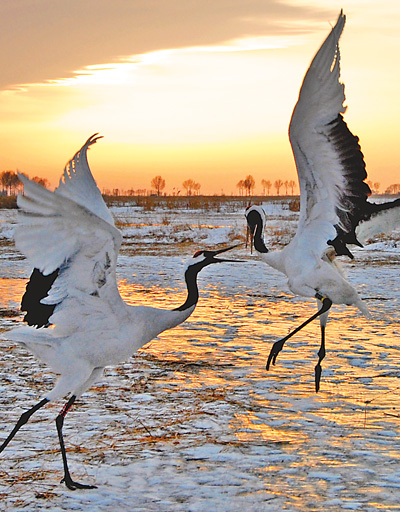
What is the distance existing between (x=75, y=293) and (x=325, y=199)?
3050 millimetres

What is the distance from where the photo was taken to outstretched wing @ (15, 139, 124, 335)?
4.07 m

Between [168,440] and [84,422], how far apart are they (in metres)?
0.77

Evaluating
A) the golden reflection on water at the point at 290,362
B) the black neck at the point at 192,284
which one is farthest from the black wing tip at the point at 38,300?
the golden reflection on water at the point at 290,362

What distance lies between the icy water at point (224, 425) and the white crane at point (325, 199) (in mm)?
573

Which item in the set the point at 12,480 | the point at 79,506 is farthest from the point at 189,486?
the point at 12,480

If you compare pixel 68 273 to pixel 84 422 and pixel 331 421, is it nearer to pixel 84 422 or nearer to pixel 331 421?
pixel 84 422

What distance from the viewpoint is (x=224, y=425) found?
5.35 m

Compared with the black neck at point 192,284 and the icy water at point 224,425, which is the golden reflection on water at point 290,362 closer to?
the icy water at point 224,425

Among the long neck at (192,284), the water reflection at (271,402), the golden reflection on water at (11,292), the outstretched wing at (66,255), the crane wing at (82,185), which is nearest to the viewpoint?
the outstretched wing at (66,255)

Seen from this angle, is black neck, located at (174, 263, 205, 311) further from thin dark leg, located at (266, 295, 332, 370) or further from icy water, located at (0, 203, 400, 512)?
thin dark leg, located at (266, 295, 332, 370)

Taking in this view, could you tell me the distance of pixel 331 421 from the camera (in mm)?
5469

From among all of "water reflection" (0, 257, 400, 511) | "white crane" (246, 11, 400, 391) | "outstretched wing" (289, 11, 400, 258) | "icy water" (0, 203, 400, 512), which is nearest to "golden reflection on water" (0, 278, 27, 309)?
"icy water" (0, 203, 400, 512)

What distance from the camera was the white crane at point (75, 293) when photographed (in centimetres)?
413

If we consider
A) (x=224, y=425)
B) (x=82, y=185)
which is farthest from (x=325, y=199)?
(x=82, y=185)
